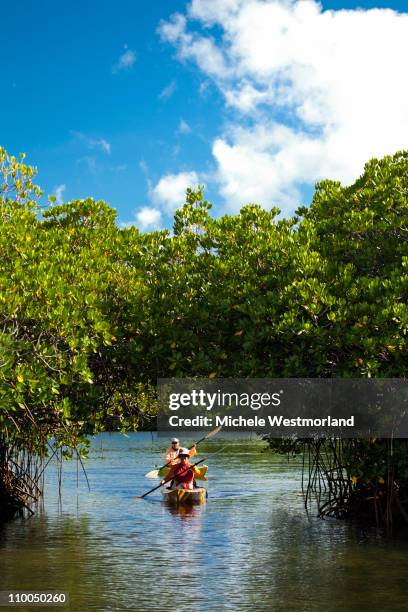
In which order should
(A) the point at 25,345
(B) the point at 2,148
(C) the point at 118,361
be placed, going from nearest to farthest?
(A) the point at 25,345 < (C) the point at 118,361 < (B) the point at 2,148

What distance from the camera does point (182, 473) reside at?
2300 centimetres

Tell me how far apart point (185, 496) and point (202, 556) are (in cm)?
636

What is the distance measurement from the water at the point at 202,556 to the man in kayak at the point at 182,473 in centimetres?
79

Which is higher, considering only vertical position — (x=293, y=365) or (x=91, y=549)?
(x=293, y=365)

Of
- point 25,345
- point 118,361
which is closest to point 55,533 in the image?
point 118,361

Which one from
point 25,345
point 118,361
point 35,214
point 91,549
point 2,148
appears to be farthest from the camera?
point 2,148

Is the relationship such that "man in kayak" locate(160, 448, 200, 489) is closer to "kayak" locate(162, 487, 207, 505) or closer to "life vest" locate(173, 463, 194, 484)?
"life vest" locate(173, 463, 194, 484)

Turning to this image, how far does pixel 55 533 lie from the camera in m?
18.5

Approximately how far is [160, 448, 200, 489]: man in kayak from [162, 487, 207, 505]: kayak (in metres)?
0.57

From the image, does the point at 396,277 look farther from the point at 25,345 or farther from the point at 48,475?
the point at 48,475

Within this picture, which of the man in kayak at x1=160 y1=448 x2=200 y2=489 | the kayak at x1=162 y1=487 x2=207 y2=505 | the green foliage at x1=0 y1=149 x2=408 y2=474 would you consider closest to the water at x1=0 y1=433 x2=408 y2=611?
the kayak at x1=162 y1=487 x2=207 y2=505

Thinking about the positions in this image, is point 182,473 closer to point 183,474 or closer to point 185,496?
point 183,474

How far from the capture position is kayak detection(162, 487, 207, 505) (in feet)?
72.6

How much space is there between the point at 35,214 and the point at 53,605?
32.8ft
